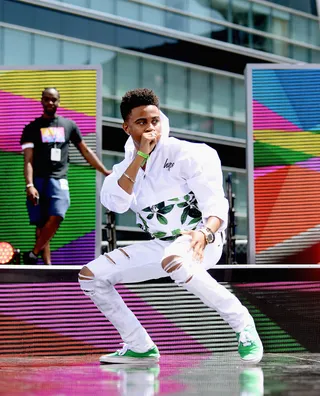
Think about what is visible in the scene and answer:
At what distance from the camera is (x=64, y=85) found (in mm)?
8758

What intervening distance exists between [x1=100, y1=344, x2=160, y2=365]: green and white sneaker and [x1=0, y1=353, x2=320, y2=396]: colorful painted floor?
0.08 m

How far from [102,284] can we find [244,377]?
A: 4.54ft

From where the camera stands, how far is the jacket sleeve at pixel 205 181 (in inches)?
196

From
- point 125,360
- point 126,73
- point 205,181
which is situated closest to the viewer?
point 205,181

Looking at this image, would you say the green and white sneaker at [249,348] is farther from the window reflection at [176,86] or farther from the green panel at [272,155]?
the window reflection at [176,86]

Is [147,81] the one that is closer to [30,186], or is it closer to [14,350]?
[30,186]

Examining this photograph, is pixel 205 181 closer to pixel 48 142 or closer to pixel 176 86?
pixel 48 142

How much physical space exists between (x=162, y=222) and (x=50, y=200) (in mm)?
3034

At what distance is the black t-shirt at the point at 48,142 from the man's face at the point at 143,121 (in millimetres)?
2960

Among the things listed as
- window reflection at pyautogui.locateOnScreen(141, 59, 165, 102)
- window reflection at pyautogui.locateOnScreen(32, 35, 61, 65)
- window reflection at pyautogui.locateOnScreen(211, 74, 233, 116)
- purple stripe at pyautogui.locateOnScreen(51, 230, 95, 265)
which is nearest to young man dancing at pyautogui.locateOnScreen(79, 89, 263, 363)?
purple stripe at pyautogui.locateOnScreen(51, 230, 95, 265)

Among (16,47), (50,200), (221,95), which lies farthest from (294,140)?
(221,95)

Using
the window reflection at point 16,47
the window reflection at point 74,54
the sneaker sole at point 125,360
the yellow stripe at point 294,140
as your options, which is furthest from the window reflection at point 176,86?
the sneaker sole at point 125,360

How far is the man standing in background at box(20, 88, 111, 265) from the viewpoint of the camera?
803cm

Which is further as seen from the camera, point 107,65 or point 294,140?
point 107,65
